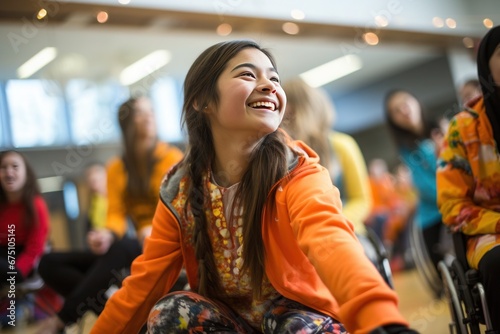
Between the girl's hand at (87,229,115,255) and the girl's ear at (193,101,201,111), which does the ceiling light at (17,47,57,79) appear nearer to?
the girl's hand at (87,229,115,255)

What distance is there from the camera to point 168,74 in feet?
12.3

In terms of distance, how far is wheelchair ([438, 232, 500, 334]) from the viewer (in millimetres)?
1153

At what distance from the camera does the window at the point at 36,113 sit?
8.91 feet

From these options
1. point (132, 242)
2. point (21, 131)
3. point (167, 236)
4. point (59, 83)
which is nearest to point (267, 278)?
point (167, 236)

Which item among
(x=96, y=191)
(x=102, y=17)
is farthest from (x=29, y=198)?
(x=96, y=191)

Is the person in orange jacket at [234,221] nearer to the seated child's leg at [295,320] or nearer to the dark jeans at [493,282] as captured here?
the seated child's leg at [295,320]

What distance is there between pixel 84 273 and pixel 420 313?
1505 mm

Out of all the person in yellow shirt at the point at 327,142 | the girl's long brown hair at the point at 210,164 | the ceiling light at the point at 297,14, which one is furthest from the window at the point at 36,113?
the girl's long brown hair at the point at 210,164

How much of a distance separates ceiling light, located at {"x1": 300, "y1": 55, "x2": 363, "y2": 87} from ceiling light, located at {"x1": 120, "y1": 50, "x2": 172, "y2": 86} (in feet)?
4.56

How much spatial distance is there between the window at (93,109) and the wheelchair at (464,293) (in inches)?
95.9

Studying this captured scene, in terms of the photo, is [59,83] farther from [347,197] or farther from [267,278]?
[267,278]

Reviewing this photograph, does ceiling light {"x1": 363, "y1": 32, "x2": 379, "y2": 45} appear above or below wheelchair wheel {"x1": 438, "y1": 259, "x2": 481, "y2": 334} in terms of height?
above

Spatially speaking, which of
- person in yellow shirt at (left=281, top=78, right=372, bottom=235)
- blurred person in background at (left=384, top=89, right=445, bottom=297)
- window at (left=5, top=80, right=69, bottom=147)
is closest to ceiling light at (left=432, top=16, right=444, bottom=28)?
blurred person in background at (left=384, top=89, right=445, bottom=297)

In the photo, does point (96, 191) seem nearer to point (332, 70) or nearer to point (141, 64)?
point (141, 64)
